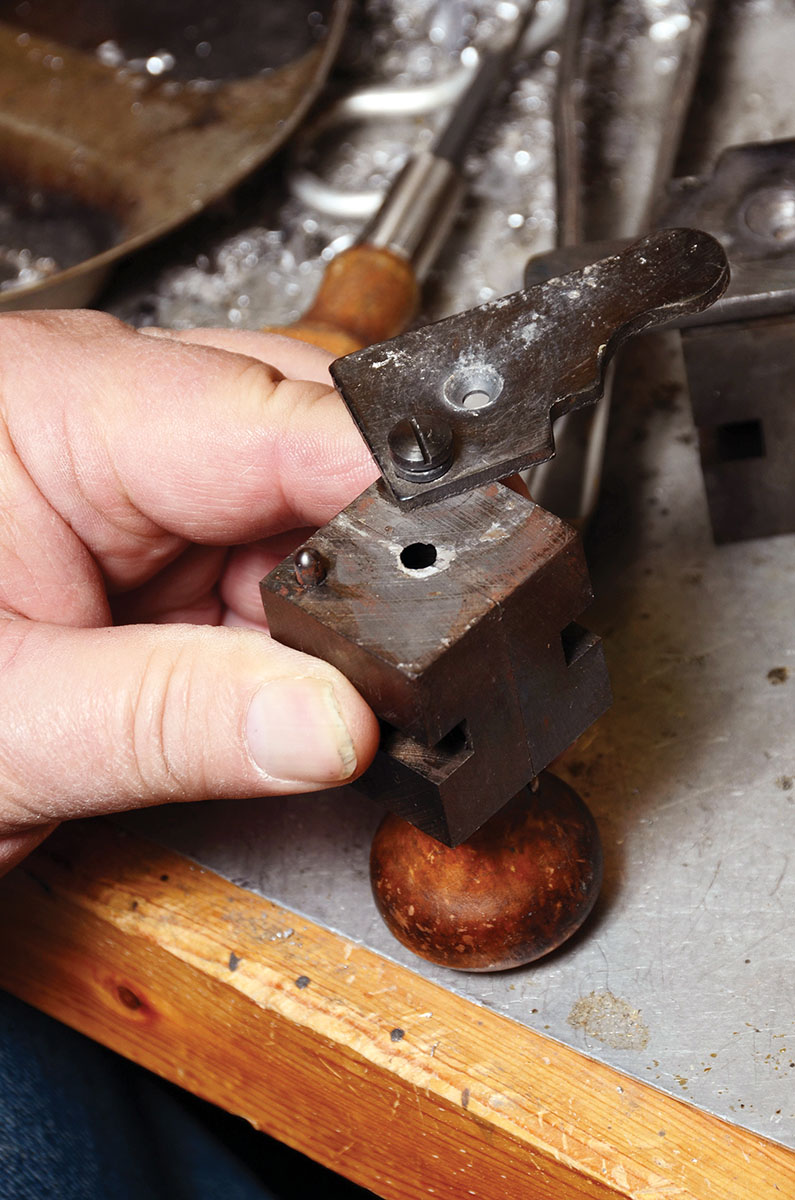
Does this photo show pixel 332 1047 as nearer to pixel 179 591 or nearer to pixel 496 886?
pixel 496 886

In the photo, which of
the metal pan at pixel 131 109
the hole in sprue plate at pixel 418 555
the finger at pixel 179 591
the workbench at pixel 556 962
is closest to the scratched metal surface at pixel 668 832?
the workbench at pixel 556 962

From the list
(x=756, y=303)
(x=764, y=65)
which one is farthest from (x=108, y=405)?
(x=764, y=65)

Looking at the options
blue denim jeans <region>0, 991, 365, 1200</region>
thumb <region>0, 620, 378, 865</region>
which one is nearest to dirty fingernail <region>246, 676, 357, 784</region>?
thumb <region>0, 620, 378, 865</region>

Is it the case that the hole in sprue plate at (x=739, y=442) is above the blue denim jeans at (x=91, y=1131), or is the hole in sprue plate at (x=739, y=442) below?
above

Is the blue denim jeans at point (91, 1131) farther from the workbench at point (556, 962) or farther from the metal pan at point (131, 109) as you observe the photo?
the metal pan at point (131, 109)

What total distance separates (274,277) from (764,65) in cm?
41

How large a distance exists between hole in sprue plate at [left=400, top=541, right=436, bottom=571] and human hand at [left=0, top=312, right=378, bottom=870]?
46mm

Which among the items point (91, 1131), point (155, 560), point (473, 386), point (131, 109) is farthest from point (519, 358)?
point (131, 109)

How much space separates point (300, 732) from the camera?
43 centimetres

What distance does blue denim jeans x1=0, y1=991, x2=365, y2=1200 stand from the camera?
24.0 inches

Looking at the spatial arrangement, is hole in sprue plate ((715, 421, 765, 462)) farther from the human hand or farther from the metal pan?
the metal pan

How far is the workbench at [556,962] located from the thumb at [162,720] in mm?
102

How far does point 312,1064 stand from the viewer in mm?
549

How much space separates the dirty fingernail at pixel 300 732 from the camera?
420mm
